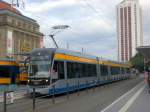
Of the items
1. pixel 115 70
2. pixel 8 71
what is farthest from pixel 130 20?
pixel 8 71

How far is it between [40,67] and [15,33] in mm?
77462

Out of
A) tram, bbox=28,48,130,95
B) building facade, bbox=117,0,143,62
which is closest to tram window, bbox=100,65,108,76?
tram, bbox=28,48,130,95

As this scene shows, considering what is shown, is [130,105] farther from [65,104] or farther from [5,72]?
[5,72]

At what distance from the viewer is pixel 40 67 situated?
1061 inches

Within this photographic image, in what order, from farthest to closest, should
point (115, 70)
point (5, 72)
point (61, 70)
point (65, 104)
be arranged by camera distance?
point (115, 70) → point (5, 72) → point (61, 70) → point (65, 104)

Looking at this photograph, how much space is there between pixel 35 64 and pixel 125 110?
11660mm

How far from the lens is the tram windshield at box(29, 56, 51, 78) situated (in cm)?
2639

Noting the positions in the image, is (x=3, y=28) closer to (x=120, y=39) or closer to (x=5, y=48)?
(x=5, y=48)

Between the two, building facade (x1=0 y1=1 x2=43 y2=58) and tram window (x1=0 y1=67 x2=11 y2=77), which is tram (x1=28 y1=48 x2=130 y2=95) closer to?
tram window (x1=0 y1=67 x2=11 y2=77)

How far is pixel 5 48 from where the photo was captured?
95.4 meters

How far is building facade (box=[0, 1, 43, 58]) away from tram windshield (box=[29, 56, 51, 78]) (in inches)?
2397

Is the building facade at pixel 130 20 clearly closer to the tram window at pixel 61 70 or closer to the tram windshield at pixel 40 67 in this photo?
the tram window at pixel 61 70

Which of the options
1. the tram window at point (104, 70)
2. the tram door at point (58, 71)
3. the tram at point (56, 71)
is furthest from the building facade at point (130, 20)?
the tram door at point (58, 71)

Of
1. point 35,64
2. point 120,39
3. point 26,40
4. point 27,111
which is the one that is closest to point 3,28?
point 26,40
